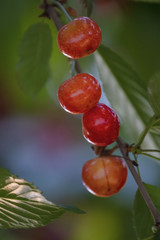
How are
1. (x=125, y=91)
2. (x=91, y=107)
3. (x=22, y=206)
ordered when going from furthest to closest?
(x=125, y=91)
(x=91, y=107)
(x=22, y=206)

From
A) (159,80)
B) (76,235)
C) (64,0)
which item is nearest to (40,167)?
(76,235)

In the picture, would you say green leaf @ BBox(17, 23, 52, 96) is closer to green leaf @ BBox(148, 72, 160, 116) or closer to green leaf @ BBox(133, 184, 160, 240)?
green leaf @ BBox(148, 72, 160, 116)

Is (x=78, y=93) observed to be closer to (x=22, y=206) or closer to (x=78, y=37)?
(x=78, y=37)

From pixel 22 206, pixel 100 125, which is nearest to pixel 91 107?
pixel 100 125

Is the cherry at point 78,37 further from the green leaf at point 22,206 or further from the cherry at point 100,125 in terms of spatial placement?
the green leaf at point 22,206

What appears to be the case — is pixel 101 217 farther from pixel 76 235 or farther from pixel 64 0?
pixel 64 0
